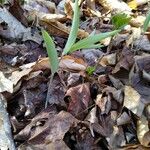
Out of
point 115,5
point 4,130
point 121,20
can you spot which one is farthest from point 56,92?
point 115,5

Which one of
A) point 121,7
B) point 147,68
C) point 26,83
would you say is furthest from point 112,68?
point 121,7

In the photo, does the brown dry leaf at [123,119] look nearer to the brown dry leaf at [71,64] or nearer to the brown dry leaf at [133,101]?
the brown dry leaf at [133,101]

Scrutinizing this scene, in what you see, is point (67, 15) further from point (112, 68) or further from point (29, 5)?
point (112, 68)

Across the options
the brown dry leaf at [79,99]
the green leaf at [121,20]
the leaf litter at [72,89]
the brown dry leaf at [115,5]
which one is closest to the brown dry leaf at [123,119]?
the leaf litter at [72,89]

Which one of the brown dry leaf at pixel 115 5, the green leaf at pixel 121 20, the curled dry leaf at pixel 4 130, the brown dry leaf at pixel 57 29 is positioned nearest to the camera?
the curled dry leaf at pixel 4 130

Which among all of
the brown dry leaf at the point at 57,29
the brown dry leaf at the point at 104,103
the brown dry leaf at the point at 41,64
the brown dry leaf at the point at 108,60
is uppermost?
the brown dry leaf at the point at 57,29

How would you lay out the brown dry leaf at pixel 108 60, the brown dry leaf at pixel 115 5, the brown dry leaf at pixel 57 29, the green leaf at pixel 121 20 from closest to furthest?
the green leaf at pixel 121 20 < the brown dry leaf at pixel 108 60 < the brown dry leaf at pixel 57 29 < the brown dry leaf at pixel 115 5

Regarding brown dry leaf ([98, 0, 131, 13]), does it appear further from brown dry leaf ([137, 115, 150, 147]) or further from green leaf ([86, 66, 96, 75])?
brown dry leaf ([137, 115, 150, 147])
